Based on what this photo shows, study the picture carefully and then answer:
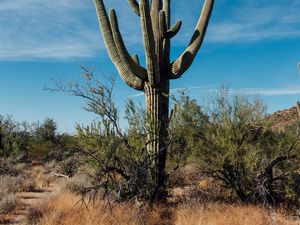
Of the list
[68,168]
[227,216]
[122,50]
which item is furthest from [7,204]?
[68,168]

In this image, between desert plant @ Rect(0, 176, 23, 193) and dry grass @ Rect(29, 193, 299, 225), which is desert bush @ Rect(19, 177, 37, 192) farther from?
dry grass @ Rect(29, 193, 299, 225)

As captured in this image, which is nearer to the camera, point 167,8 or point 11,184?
point 167,8

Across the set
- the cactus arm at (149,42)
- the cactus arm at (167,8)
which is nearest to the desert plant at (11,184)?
the cactus arm at (149,42)

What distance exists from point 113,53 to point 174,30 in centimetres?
172

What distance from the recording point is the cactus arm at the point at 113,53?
991 cm

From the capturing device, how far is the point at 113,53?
995 cm

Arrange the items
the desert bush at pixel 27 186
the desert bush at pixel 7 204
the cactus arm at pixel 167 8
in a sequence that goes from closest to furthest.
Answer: the desert bush at pixel 7 204 < the cactus arm at pixel 167 8 < the desert bush at pixel 27 186

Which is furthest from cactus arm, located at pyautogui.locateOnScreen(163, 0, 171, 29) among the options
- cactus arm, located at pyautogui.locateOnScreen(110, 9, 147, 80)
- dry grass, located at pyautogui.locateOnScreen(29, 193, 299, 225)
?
dry grass, located at pyautogui.locateOnScreen(29, 193, 299, 225)

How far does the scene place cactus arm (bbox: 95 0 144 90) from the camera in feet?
32.5

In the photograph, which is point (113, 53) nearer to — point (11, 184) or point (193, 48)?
point (193, 48)

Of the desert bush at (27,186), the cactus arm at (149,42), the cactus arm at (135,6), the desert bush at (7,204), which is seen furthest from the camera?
the desert bush at (27,186)

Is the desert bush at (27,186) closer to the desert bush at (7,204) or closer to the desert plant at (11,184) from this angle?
the desert plant at (11,184)

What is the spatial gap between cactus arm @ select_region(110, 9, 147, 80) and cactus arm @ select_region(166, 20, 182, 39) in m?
1.19

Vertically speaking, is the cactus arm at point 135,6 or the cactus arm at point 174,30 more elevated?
the cactus arm at point 135,6
